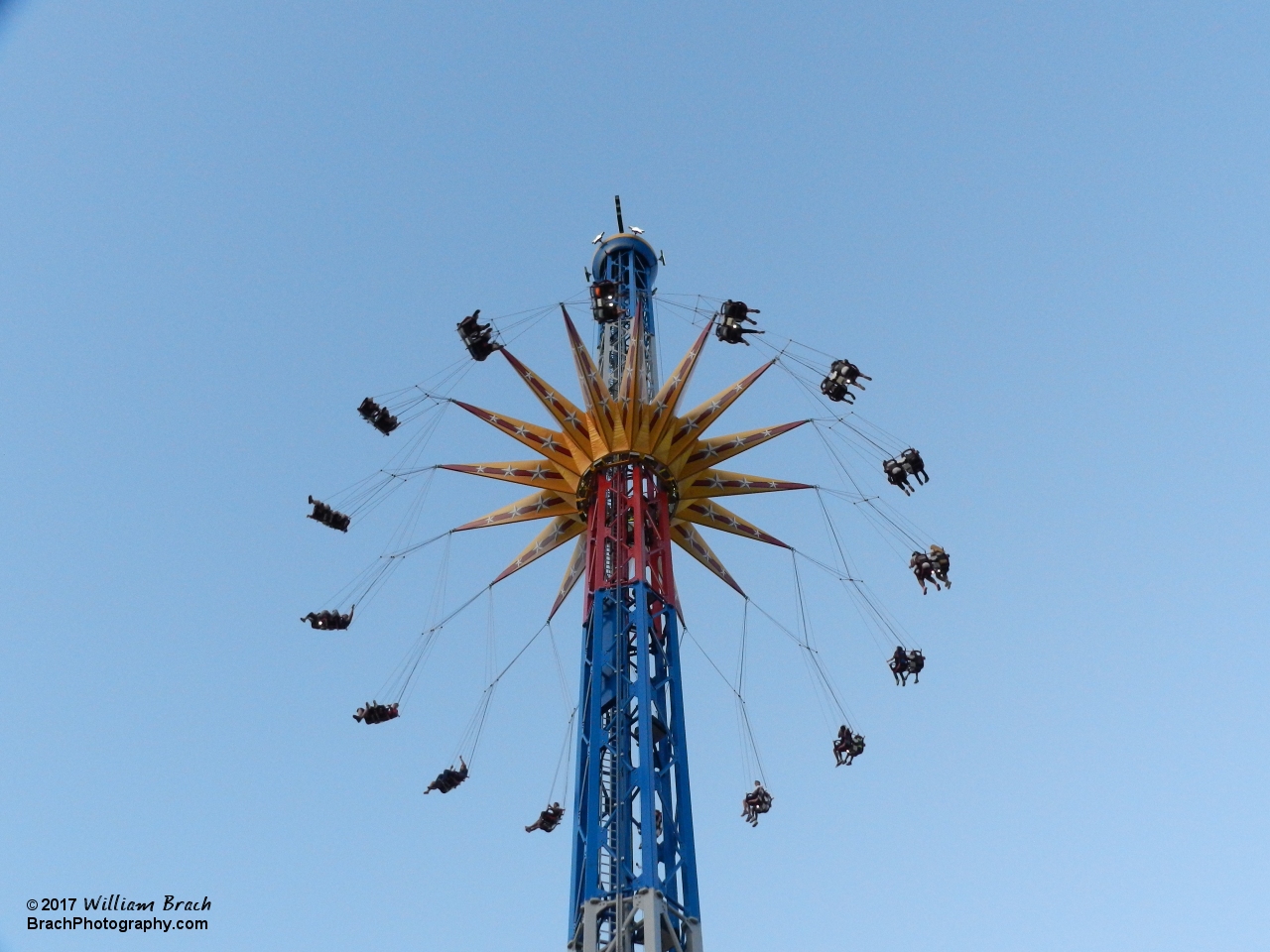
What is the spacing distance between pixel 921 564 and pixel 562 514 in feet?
32.6

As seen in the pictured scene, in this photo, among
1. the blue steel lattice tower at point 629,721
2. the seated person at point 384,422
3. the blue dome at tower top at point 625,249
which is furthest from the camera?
the blue dome at tower top at point 625,249

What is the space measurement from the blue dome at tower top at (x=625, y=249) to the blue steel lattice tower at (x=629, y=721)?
17.3ft

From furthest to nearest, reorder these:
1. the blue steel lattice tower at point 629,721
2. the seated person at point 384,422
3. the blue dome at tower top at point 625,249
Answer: the blue dome at tower top at point 625,249 → the seated person at point 384,422 → the blue steel lattice tower at point 629,721

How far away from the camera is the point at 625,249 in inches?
1827

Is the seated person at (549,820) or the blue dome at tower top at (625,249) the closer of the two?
the seated person at (549,820)

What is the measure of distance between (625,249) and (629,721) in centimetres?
1770

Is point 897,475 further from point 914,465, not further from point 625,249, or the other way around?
point 625,249

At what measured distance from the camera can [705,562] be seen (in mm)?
Answer: 39500

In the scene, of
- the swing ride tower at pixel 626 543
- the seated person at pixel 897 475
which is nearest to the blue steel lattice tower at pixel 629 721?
the swing ride tower at pixel 626 543

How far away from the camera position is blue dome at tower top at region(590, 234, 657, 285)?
1823 inches

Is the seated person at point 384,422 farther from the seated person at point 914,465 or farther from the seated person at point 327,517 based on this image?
the seated person at point 914,465

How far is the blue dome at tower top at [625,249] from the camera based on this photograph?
46.3 meters

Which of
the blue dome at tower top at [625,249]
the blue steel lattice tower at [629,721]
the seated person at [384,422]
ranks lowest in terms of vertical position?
the blue steel lattice tower at [629,721]

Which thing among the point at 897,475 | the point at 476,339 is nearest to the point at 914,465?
the point at 897,475
